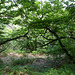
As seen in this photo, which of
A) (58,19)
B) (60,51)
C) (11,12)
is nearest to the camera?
(58,19)

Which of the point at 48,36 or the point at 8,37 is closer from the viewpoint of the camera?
the point at 8,37

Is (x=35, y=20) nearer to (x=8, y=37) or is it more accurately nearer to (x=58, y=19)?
(x=58, y=19)

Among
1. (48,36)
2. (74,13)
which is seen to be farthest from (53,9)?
(48,36)

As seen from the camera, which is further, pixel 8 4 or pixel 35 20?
pixel 8 4

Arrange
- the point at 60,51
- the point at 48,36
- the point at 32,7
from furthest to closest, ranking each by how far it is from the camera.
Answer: the point at 48,36
the point at 60,51
the point at 32,7

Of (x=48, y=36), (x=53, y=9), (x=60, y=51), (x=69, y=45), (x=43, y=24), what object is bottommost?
(x=60, y=51)

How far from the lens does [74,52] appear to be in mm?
3820

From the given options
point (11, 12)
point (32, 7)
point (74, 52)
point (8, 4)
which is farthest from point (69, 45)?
point (8, 4)

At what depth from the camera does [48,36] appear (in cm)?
455

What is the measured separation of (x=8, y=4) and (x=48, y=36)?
266 centimetres

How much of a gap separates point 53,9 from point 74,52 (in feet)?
7.57

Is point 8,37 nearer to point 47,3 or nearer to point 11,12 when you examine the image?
point 11,12

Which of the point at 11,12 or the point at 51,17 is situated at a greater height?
the point at 11,12

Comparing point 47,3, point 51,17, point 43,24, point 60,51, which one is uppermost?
point 47,3
